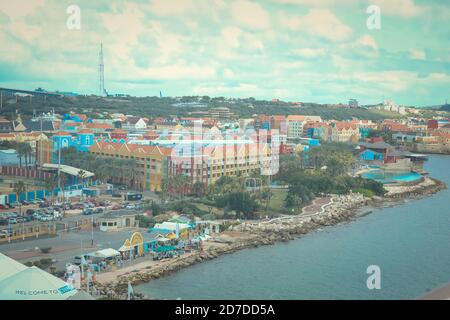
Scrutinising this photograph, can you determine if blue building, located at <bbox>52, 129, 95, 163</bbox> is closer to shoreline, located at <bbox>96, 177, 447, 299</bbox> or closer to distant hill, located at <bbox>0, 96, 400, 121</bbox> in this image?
distant hill, located at <bbox>0, 96, 400, 121</bbox>

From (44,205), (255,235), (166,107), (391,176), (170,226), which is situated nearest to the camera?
(170,226)

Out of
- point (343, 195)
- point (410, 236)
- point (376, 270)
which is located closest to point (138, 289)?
point (376, 270)

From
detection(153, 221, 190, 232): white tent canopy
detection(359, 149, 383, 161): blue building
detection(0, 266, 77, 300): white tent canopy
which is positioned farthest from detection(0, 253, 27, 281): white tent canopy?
detection(359, 149, 383, 161): blue building

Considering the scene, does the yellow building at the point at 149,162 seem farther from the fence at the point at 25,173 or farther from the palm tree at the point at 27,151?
the palm tree at the point at 27,151

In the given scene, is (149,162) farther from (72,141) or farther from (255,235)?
(255,235)

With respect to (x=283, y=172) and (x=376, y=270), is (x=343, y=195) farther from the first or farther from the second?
(x=376, y=270)

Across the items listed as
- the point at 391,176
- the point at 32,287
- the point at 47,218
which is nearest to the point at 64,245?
the point at 47,218
